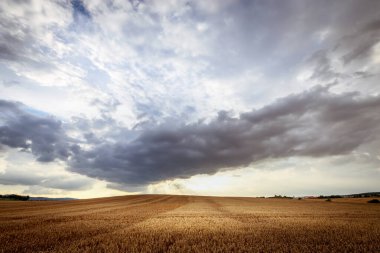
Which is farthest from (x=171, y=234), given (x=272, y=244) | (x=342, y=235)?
(x=342, y=235)

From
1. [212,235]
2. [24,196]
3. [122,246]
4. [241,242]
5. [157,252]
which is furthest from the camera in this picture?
[24,196]

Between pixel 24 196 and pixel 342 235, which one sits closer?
pixel 342 235

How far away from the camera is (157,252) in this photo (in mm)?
9094

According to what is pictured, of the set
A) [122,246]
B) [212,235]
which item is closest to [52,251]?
[122,246]

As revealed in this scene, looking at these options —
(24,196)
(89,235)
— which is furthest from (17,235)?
(24,196)

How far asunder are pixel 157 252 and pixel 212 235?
4.04 meters

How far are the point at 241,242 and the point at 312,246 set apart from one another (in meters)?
2.67

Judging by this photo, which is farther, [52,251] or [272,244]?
[272,244]

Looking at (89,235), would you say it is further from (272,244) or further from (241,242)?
(272,244)

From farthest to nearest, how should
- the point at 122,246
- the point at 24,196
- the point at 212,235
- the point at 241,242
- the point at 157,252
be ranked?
1. the point at 24,196
2. the point at 212,235
3. the point at 241,242
4. the point at 122,246
5. the point at 157,252

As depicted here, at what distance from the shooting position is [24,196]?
77062 millimetres

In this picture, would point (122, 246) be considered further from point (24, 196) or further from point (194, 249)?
point (24, 196)

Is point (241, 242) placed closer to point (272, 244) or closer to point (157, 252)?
point (272, 244)

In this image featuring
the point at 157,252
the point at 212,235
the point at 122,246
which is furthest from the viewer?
the point at 212,235
